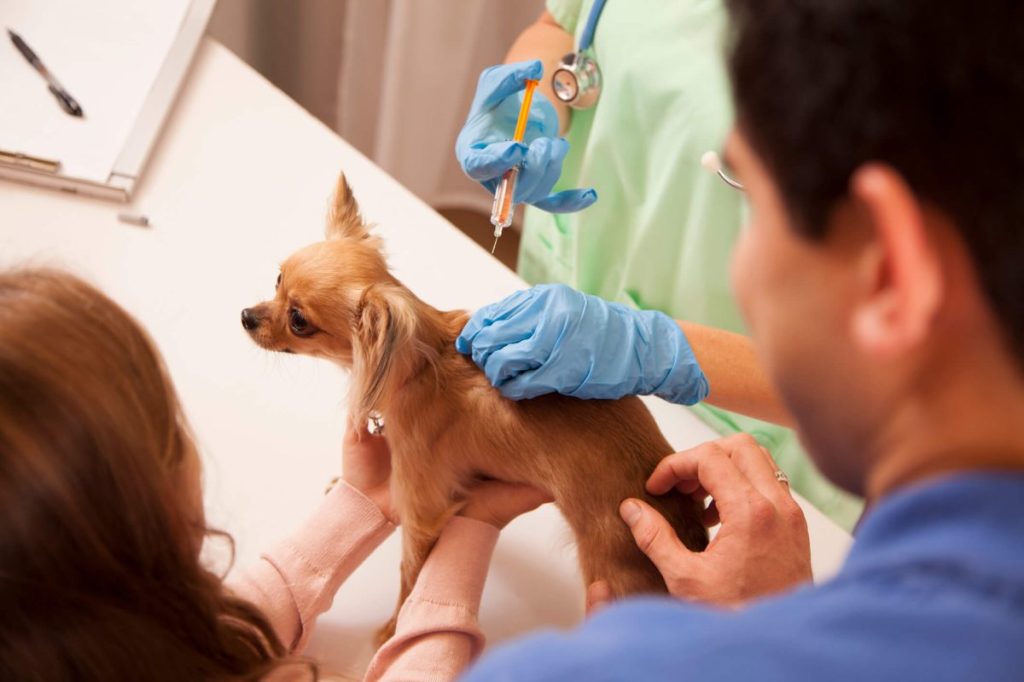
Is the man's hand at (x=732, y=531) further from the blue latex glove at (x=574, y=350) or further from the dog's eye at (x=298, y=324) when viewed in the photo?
the dog's eye at (x=298, y=324)

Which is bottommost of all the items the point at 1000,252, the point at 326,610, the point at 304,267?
the point at 326,610

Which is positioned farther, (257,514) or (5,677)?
(257,514)

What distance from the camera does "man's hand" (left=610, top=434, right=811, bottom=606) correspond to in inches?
33.1

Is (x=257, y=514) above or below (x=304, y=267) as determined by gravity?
below

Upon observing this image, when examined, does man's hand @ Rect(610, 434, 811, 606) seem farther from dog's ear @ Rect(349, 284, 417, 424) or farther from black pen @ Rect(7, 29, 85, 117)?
black pen @ Rect(7, 29, 85, 117)

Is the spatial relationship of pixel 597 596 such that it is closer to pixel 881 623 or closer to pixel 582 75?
pixel 881 623

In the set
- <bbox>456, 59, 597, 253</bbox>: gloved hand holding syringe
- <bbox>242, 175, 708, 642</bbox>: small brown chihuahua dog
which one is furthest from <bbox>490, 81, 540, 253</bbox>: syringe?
<bbox>242, 175, 708, 642</bbox>: small brown chihuahua dog

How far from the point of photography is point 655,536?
2.91ft

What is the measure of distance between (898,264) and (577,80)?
3.32 ft

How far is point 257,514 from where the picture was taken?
1.01m

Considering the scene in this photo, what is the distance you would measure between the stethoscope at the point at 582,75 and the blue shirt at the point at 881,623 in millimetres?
1023

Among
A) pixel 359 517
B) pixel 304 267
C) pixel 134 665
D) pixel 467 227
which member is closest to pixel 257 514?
pixel 359 517

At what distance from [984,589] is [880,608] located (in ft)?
0.14

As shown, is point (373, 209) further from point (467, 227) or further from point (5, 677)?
point (467, 227)
